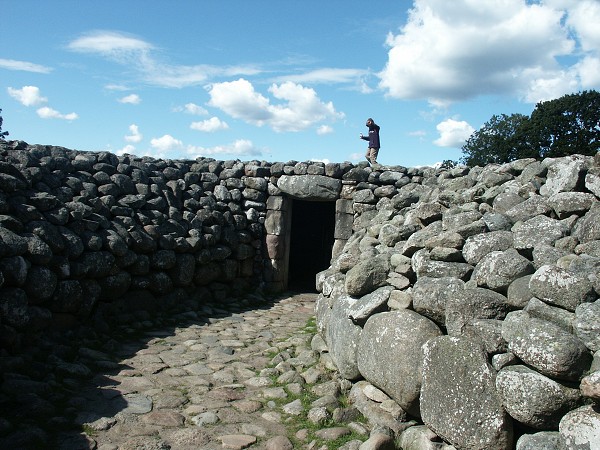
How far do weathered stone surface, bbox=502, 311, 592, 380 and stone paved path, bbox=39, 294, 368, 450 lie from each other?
176cm

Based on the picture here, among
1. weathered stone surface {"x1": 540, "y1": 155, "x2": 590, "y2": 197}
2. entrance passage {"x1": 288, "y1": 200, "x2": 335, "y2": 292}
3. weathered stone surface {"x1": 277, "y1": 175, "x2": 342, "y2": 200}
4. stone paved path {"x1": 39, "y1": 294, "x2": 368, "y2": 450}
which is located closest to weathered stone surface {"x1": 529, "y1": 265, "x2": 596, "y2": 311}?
weathered stone surface {"x1": 540, "y1": 155, "x2": 590, "y2": 197}

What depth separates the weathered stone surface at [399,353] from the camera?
4.66 m

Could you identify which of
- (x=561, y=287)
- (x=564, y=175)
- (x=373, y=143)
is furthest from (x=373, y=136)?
(x=561, y=287)

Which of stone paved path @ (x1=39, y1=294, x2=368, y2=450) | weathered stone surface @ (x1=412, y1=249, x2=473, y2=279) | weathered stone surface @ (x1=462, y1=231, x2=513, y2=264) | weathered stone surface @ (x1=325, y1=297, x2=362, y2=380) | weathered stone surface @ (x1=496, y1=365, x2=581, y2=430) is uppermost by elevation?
weathered stone surface @ (x1=462, y1=231, x2=513, y2=264)

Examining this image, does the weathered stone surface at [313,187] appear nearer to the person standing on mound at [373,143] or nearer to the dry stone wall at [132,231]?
the dry stone wall at [132,231]

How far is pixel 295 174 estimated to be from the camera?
11.7 meters

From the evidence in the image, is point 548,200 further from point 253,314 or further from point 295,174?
point 295,174

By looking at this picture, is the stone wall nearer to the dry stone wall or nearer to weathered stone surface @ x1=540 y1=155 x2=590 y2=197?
weathered stone surface @ x1=540 y1=155 x2=590 y2=197

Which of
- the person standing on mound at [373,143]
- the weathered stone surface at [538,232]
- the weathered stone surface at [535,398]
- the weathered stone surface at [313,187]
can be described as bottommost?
the weathered stone surface at [535,398]

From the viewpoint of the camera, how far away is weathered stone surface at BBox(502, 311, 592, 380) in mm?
3471

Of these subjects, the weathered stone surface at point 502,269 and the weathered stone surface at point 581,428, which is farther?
the weathered stone surface at point 502,269

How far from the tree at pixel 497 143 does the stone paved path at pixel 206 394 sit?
11.9 meters

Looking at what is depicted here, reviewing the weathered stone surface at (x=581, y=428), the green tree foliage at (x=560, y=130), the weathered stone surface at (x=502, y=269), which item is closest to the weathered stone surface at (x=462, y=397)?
the weathered stone surface at (x=581, y=428)

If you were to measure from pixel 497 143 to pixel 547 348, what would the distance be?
16515 mm
